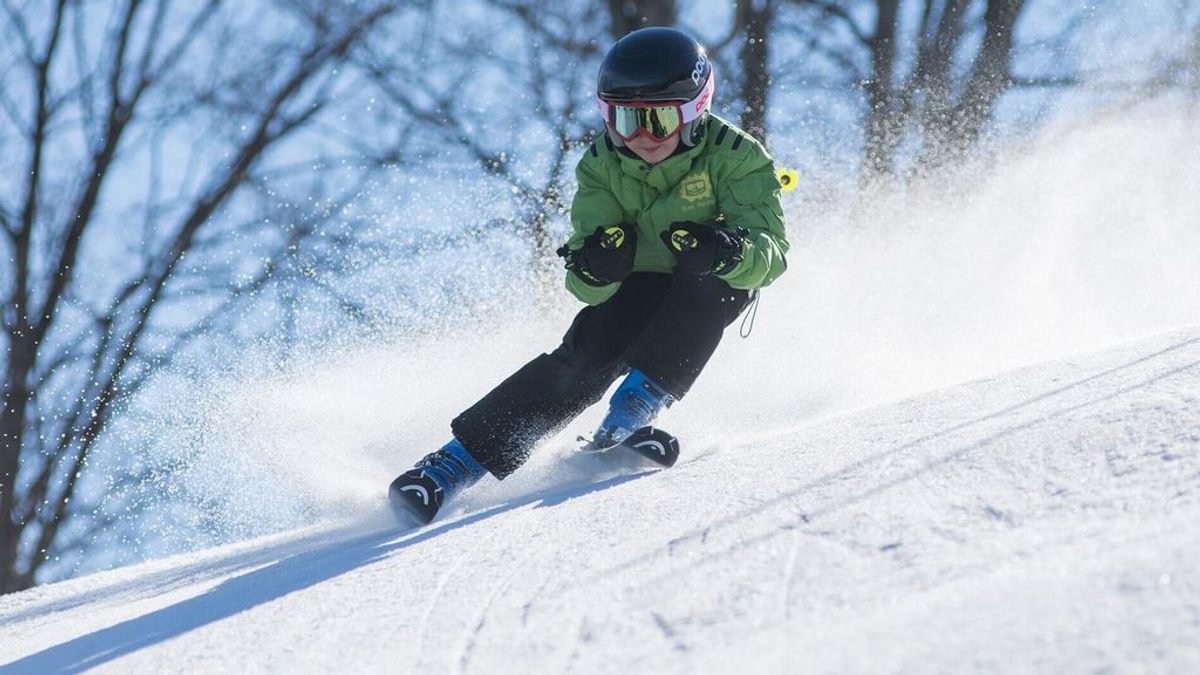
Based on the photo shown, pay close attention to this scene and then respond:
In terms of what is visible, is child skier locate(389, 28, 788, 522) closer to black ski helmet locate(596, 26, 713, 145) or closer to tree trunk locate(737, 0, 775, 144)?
black ski helmet locate(596, 26, 713, 145)

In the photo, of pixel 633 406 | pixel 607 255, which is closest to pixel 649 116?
pixel 607 255

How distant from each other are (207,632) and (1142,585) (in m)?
1.53

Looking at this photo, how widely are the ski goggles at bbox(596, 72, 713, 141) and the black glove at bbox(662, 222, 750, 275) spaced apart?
38 cm

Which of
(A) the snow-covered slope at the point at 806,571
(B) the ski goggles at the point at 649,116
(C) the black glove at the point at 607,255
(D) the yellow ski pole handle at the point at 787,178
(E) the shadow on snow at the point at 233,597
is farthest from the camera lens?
(D) the yellow ski pole handle at the point at 787,178

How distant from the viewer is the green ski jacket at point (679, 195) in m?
3.57

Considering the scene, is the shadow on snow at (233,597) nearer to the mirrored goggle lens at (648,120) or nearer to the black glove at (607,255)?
the black glove at (607,255)

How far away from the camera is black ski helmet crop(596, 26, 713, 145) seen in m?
3.46

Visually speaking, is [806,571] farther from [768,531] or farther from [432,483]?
[432,483]

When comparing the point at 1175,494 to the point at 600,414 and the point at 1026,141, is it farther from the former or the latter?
the point at 1026,141

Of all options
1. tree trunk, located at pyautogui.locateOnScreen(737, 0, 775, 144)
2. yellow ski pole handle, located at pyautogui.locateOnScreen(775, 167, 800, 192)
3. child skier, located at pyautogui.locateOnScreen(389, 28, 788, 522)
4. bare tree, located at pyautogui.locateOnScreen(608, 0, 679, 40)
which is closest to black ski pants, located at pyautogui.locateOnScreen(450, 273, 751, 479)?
child skier, located at pyautogui.locateOnScreen(389, 28, 788, 522)

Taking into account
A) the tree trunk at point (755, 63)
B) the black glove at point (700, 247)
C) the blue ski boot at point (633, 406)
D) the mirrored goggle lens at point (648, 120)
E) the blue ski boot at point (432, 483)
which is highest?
the tree trunk at point (755, 63)

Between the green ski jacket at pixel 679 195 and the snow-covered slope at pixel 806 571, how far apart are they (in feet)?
2.59

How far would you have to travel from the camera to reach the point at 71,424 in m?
11.9

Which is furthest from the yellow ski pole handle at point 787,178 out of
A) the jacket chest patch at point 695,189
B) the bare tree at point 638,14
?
the bare tree at point 638,14
